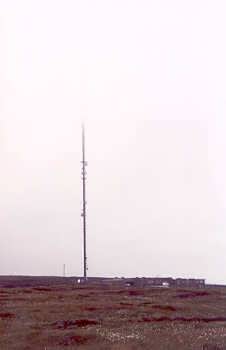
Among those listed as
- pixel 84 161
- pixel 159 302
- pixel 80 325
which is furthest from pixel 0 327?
pixel 84 161

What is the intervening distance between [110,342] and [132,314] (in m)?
12.6

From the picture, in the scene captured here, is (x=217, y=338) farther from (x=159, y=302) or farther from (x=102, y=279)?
(x=102, y=279)

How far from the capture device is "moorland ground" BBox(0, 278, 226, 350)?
111ft

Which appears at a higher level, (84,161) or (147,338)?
(84,161)

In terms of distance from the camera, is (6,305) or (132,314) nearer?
(132,314)

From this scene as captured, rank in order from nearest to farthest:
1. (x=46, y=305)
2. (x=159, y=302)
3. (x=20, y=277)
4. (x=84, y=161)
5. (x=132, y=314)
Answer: (x=132, y=314), (x=46, y=305), (x=159, y=302), (x=84, y=161), (x=20, y=277)

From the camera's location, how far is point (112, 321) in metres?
42.5

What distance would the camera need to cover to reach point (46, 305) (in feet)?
168

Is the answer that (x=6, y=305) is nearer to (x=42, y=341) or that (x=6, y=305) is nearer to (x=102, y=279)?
(x=42, y=341)

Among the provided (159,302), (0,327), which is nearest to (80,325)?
(0,327)

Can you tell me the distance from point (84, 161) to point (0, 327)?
159ft

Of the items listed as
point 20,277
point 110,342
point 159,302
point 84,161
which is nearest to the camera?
point 110,342

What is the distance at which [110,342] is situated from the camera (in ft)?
112

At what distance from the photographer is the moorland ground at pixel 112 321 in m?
33.8
